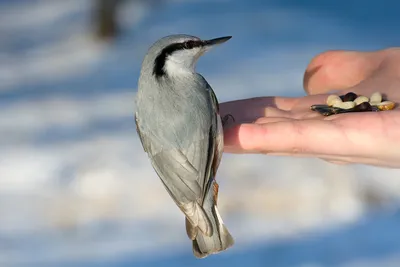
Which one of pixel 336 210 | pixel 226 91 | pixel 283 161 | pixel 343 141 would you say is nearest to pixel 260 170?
pixel 283 161

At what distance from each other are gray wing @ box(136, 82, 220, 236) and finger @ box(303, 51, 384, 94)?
889mm

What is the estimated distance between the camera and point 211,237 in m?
1.50

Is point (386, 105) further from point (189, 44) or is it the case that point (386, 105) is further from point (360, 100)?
point (189, 44)

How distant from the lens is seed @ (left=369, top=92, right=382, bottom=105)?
184 cm

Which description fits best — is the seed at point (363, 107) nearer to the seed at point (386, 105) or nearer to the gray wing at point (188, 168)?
the seed at point (386, 105)

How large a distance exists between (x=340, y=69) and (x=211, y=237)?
968mm

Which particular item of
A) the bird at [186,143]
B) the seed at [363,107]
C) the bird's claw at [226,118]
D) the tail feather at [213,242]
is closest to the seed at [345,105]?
→ the seed at [363,107]

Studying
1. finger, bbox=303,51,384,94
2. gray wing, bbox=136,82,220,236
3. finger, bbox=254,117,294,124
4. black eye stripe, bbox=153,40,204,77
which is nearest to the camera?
gray wing, bbox=136,82,220,236

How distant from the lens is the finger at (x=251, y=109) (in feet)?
6.03

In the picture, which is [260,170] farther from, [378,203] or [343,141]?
[343,141]

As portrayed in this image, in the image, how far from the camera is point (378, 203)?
123 inches

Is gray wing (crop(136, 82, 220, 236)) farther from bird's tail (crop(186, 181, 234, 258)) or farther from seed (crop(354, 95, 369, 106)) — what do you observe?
seed (crop(354, 95, 369, 106))

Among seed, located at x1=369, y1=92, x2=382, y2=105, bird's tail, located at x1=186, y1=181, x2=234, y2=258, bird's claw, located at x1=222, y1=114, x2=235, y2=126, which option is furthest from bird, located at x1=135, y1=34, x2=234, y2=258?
seed, located at x1=369, y1=92, x2=382, y2=105

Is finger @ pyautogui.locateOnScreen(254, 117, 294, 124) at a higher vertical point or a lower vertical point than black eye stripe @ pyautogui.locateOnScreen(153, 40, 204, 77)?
lower
